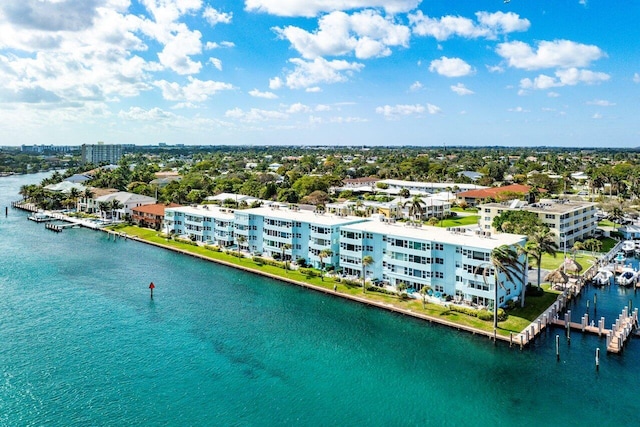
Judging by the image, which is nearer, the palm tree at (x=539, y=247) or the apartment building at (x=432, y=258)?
the apartment building at (x=432, y=258)

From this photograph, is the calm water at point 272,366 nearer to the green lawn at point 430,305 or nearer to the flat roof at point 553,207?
the green lawn at point 430,305

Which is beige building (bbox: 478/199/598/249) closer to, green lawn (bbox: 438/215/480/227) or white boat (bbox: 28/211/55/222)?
green lawn (bbox: 438/215/480/227)

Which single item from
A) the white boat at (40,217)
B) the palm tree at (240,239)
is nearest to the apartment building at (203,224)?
the palm tree at (240,239)

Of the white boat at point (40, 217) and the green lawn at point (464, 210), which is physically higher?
the green lawn at point (464, 210)

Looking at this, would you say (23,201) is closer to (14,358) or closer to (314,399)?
(14,358)

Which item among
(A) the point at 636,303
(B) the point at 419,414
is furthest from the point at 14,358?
(A) the point at 636,303

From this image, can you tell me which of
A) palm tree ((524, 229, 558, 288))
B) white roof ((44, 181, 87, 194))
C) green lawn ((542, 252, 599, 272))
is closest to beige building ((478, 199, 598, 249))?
green lawn ((542, 252, 599, 272))
